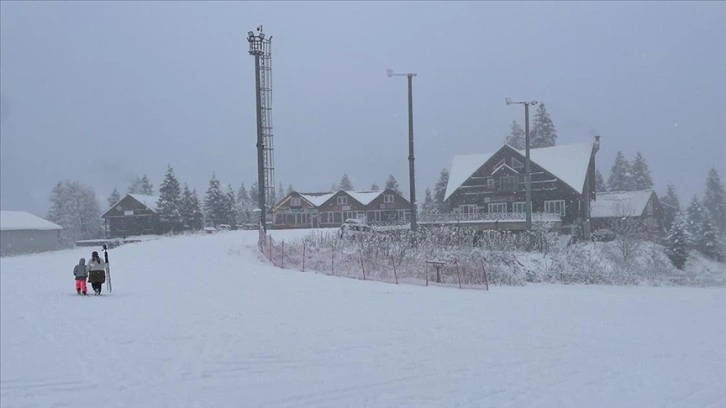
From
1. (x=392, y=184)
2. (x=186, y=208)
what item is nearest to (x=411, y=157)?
(x=392, y=184)

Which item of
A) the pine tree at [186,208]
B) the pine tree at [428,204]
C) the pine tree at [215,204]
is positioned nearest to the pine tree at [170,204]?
the pine tree at [186,208]

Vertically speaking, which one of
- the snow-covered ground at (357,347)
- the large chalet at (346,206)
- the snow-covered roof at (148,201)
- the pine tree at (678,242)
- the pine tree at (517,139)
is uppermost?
the pine tree at (517,139)

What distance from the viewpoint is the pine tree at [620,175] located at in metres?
21.5

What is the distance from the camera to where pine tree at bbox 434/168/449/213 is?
20.8 m

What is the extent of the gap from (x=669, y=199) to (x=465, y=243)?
8.06 m

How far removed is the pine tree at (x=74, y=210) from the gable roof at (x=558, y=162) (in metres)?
15.7

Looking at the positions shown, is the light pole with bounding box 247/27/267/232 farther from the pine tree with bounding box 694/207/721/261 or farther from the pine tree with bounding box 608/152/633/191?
the pine tree with bounding box 608/152/633/191

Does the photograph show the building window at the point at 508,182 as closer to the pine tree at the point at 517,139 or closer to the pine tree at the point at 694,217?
the pine tree at the point at 517,139

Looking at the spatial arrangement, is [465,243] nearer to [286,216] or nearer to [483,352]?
[286,216]

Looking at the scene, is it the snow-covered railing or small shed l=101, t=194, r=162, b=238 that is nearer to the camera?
the snow-covered railing

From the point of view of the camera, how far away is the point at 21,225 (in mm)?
24047

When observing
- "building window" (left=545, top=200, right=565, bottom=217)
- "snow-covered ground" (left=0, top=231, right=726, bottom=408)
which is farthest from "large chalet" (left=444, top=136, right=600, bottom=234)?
"snow-covered ground" (left=0, top=231, right=726, bottom=408)

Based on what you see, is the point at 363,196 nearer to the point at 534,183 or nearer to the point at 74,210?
the point at 74,210

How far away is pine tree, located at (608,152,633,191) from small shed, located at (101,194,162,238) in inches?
950
